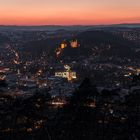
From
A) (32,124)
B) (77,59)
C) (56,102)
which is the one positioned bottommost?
(77,59)

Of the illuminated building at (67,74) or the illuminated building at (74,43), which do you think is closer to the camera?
the illuminated building at (67,74)

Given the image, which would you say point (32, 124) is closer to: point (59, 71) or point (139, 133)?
point (139, 133)

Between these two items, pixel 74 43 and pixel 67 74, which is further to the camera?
pixel 74 43

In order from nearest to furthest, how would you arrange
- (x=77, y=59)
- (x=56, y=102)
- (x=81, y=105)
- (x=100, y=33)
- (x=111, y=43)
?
1. (x=81, y=105)
2. (x=56, y=102)
3. (x=77, y=59)
4. (x=111, y=43)
5. (x=100, y=33)

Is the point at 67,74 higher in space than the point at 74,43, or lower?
higher

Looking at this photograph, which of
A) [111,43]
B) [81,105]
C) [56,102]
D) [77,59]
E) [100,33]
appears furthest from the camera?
[100,33]

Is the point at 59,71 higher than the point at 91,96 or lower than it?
lower

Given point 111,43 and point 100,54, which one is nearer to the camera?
point 100,54

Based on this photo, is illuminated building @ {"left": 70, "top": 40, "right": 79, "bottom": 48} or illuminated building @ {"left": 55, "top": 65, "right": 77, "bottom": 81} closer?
illuminated building @ {"left": 55, "top": 65, "right": 77, "bottom": 81}

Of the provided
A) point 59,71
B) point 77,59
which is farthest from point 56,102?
point 77,59
